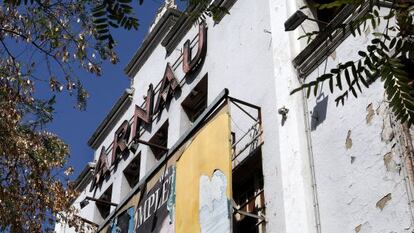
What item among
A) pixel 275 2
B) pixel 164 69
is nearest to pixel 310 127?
pixel 275 2

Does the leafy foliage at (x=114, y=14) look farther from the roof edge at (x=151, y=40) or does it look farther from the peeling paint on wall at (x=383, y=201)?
the roof edge at (x=151, y=40)

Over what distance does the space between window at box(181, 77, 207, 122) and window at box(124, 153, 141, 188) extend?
3.12 metres

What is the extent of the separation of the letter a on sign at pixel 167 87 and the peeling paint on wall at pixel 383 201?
9.60 meters

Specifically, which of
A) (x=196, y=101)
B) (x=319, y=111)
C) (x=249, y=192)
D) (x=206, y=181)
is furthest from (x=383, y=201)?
(x=196, y=101)

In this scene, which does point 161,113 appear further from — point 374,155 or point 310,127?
point 374,155

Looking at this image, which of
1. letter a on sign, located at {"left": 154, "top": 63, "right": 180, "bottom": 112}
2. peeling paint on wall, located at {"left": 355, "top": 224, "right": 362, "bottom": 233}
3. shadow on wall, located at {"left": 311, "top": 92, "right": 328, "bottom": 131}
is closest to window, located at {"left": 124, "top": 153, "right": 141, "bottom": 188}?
letter a on sign, located at {"left": 154, "top": 63, "right": 180, "bottom": 112}

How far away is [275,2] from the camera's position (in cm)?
1370

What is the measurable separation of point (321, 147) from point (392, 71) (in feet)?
23.4

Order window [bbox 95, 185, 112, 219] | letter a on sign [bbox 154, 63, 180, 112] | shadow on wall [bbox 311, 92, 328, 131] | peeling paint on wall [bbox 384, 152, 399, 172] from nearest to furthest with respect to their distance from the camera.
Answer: peeling paint on wall [bbox 384, 152, 399, 172] < shadow on wall [bbox 311, 92, 328, 131] < letter a on sign [bbox 154, 63, 180, 112] < window [bbox 95, 185, 112, 219]

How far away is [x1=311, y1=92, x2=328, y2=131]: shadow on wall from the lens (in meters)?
10.8

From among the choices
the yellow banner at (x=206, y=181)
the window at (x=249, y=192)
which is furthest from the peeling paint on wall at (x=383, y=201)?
the window at (x=249, y=192)

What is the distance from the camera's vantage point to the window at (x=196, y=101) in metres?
16.7

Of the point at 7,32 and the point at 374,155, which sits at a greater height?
the point at 7,32

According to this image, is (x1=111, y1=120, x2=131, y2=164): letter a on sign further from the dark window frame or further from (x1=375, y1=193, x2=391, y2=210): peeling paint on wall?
(x1=375, y1=193, x2=391, y2=210): peeling paint on wall
